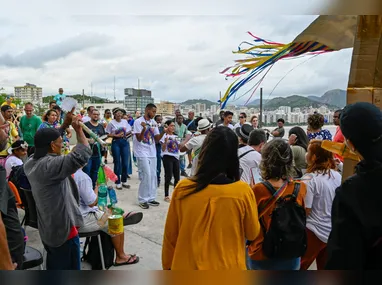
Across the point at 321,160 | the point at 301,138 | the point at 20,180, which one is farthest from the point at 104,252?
the point at 301,138

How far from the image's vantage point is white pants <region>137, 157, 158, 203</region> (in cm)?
496

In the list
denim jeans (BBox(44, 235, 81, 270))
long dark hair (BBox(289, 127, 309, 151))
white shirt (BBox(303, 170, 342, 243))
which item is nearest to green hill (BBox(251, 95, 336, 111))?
white shirt (BBox(303, 170, 342, 243))

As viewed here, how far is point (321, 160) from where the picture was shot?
2.32m

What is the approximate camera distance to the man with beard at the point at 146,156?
16.3 feet

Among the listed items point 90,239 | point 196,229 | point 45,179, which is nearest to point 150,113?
point 90,239

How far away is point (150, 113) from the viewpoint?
506 cm

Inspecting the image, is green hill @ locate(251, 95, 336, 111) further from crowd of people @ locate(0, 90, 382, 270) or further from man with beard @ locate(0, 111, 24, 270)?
man with beard @ locate(0, 111, 24, 270)

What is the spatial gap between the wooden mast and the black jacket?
315 mm

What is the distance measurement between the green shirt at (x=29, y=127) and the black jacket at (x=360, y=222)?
19.5 feet

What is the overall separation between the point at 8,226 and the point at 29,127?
4.80 m

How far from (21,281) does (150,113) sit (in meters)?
4.04

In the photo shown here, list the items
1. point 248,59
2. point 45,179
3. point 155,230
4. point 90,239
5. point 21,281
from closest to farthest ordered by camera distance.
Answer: point 21,281 → point 248,59 → point 45,179 → point 90,239 → point 155,230

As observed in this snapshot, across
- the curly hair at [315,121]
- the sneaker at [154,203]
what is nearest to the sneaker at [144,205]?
the sneaker at [154,203]

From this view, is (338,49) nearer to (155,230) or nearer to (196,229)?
(196,229)
